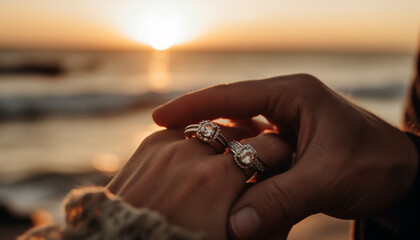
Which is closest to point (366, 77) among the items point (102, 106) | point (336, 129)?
point (102, 106)

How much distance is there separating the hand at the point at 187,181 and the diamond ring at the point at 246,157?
31 millimetres

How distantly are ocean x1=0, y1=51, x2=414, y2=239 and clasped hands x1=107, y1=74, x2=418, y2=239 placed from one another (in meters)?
0.52

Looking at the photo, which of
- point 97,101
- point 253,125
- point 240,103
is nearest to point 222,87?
point 240,103

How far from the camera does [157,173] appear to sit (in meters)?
1.64

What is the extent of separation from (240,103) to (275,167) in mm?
390

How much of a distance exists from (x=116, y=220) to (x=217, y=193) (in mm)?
520

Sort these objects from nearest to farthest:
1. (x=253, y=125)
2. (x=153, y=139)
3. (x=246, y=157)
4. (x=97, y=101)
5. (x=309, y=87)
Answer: (x=246, y=157), (x=309, y=87), (x=153, y=139), (x=253, y=125), (x=97, y=101)

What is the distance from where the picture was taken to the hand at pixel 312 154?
1505 mm

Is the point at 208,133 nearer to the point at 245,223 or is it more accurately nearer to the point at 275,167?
the point at 275,167

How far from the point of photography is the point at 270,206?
4.87 feet

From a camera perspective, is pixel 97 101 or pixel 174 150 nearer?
pixel 174 150

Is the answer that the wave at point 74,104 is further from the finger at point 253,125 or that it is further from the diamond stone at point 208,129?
the diamond stone at point 208,129

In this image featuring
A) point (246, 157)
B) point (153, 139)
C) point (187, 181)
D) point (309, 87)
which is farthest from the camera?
point (153, 139)

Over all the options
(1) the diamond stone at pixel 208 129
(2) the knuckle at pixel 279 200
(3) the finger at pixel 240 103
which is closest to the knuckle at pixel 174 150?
(1) the diamond stone at pixel 208 129
